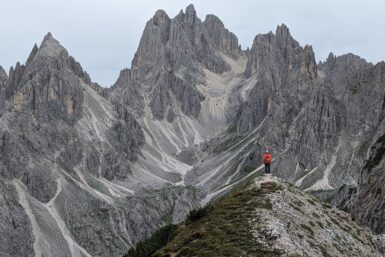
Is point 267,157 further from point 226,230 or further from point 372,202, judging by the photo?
point 372,202

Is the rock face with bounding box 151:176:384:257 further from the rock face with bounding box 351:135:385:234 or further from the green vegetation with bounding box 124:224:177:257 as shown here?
the rock face with bounding box 351:135:385:234

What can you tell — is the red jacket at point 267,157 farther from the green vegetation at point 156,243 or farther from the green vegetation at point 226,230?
the green vegetation at point 156,243

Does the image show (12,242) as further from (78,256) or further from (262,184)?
(262,184)

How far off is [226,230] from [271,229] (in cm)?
330

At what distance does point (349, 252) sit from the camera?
143ft

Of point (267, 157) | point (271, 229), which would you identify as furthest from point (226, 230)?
point (267, 157)

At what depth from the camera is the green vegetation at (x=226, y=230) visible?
37.3 meters

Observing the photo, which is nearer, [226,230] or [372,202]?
[226,230]

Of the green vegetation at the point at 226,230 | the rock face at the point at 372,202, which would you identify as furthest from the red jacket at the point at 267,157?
the rock face at the point at 372,202

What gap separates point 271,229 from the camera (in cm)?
3916

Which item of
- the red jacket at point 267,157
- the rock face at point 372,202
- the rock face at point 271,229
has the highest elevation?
the red jacket at point 267,157

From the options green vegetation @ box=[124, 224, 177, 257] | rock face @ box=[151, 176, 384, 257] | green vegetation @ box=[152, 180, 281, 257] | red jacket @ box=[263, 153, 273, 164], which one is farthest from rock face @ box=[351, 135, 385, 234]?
green vegetation @ box=[152, 180, 281, 257]

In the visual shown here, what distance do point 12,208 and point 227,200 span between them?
159412mm

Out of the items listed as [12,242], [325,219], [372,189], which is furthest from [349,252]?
[12,242]
